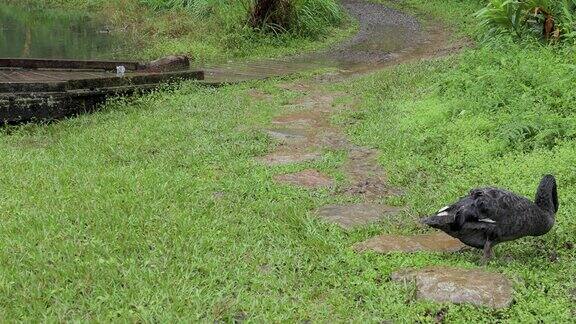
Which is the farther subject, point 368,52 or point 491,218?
point 368,52

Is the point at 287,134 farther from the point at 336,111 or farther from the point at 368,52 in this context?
the point at 368,52

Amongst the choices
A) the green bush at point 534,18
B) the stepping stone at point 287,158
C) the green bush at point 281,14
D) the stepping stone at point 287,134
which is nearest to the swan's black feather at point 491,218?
the stepping stone at point 287,158

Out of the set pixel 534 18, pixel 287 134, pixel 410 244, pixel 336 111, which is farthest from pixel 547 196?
pixel 534 18

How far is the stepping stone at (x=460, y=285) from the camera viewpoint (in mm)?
3787

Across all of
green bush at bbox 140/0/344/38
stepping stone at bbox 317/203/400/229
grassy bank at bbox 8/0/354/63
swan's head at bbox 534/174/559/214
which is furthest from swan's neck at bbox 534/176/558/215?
green bush at bbox 140/0/344/38

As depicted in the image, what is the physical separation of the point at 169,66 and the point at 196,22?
19.8 ft

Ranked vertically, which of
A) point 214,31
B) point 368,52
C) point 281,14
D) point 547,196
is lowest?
point 368,52

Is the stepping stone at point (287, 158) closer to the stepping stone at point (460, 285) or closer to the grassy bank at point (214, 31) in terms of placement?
the stepping stone at point (460, 285)

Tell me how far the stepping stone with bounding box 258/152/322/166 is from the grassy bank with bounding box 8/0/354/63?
7987 millimetres

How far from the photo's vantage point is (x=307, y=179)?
6387 mm

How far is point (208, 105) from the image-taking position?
9.81 meters

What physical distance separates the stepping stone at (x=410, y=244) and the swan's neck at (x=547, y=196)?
0.62 meters

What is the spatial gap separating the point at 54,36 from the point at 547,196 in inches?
656

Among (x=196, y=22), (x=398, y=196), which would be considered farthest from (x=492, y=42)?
(x=196, y=22)
